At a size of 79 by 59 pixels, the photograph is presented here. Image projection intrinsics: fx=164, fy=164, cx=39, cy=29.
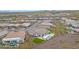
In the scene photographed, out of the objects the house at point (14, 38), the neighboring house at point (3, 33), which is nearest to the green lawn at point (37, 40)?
the house at point (14, 38)

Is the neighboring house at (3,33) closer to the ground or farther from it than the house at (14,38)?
farther from it

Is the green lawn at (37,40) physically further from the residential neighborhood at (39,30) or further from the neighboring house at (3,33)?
the neighboring house at (3,33)

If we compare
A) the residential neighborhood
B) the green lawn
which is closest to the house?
the residential neighborhood

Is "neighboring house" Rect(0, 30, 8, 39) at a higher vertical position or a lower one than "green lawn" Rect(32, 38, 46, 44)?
higher

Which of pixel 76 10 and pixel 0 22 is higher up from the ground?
pixel 76 10

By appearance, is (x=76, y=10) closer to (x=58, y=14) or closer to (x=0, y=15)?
(x=58, y=14)

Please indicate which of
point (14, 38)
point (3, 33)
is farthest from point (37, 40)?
point (3, 33)

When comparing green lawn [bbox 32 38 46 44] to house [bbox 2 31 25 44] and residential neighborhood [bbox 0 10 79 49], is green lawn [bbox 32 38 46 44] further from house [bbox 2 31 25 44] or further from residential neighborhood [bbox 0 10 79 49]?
house [bbox 2 31 25 44]
